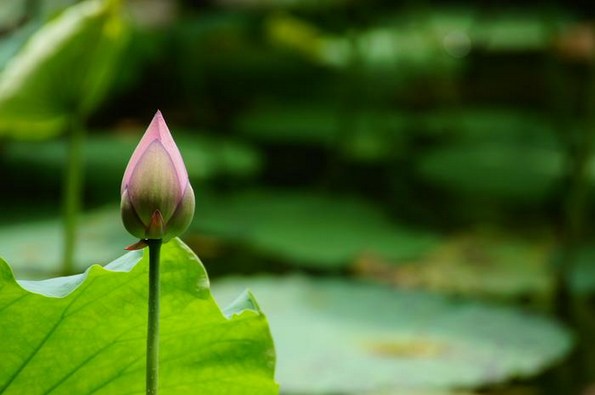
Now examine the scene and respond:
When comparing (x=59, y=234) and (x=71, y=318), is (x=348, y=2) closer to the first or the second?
(x=59, y=234)

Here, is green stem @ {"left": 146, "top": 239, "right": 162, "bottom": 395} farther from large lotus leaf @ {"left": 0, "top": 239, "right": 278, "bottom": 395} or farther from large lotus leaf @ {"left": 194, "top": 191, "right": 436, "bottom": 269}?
large lotus leaf @ {"left": 194, "top": 191, "right": 436, "bottom": 269}

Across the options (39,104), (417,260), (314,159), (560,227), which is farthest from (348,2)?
(39,104)

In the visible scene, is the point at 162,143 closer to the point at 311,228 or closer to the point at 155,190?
the point at 155,190

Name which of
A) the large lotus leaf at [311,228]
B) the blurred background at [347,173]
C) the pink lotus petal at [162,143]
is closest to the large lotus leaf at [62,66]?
the blurred background at [347,173]

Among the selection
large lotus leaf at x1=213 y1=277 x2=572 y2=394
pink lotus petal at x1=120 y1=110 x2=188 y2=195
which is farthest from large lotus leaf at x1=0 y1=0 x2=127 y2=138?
pink lotus petal at x1=120 y1=110 x2=188 y2=195

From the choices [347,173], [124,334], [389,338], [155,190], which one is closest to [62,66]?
[389,338]

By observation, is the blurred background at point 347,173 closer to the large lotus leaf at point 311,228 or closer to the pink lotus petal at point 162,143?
the large lotus leaf at point 311,228
